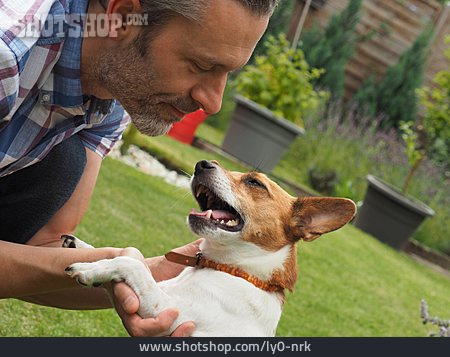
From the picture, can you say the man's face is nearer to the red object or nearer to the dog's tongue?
the dog's tongue

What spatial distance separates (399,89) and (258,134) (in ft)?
15.3

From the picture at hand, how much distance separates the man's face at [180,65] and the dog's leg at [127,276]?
442 millimetres

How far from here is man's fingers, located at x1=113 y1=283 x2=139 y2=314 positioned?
6.47ft

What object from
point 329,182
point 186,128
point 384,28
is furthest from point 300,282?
point 384,28

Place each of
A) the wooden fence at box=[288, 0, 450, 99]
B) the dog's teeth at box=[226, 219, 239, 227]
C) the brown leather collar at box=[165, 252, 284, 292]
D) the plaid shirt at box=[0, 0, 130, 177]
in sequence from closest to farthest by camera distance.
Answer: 1. the plaid shirt at box=[0, 0, 130, 177]
2. the brown leather collar at box=[165, 252, 284, 292]
3. the dog's teeth at box=[226, 219, 239, 227]
4. the wooden fence at box=[288, 0, 450, 99]

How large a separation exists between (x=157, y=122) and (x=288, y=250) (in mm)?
562

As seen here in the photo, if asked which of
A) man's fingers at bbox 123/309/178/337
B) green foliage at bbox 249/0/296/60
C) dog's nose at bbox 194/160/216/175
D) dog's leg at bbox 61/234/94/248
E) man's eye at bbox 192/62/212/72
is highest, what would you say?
man's eye at bbox 192/62/212/72

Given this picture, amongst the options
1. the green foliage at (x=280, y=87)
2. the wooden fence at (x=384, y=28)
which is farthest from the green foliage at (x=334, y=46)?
the green foliage at (x=280, y=87)

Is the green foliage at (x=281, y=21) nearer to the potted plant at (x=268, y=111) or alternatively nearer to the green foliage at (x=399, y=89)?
the green foliage at (x=399, y=89)

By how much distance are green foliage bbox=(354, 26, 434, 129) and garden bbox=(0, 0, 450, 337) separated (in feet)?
0.06

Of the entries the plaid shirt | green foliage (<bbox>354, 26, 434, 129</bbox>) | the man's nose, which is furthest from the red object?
the man's nose

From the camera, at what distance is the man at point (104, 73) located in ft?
6.60

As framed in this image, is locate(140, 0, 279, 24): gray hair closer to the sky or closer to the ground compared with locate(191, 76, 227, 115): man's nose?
closer to the sky

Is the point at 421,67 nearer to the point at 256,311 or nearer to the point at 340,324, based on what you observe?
the point at 340,324
